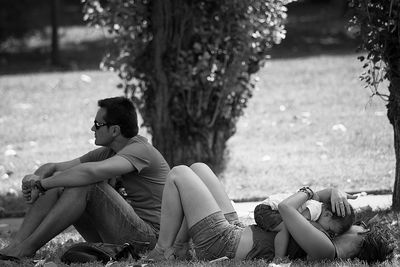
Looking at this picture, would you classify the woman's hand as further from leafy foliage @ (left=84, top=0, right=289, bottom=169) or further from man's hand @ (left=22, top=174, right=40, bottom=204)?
leafy foliage @ (left=84, top=0, right=289, bottom=169)

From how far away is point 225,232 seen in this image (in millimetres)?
5207

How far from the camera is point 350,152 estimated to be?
973cm

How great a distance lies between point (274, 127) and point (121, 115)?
5.75m

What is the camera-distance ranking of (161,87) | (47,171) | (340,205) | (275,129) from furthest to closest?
(275,129)
(161,87)
(47,171)
(340,205)

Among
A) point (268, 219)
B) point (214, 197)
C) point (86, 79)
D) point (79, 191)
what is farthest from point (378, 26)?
point (86, 79)

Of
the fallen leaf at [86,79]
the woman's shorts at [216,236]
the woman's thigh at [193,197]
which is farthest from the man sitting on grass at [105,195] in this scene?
the fallen leaf at [86,79]

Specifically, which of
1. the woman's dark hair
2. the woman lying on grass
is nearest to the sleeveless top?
the woman lying on grass

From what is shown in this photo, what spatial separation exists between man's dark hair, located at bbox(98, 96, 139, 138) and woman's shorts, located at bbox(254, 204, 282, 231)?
1.19 metres

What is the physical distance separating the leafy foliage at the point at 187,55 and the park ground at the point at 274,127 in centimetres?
63

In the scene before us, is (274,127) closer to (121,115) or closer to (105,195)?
(121,115)

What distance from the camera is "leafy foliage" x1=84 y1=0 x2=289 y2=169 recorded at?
28.6 feet

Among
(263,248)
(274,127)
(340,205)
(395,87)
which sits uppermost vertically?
(395,87)

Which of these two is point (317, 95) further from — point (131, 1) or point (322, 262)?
point (322, 262)

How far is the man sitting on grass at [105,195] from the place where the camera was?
561 cm
